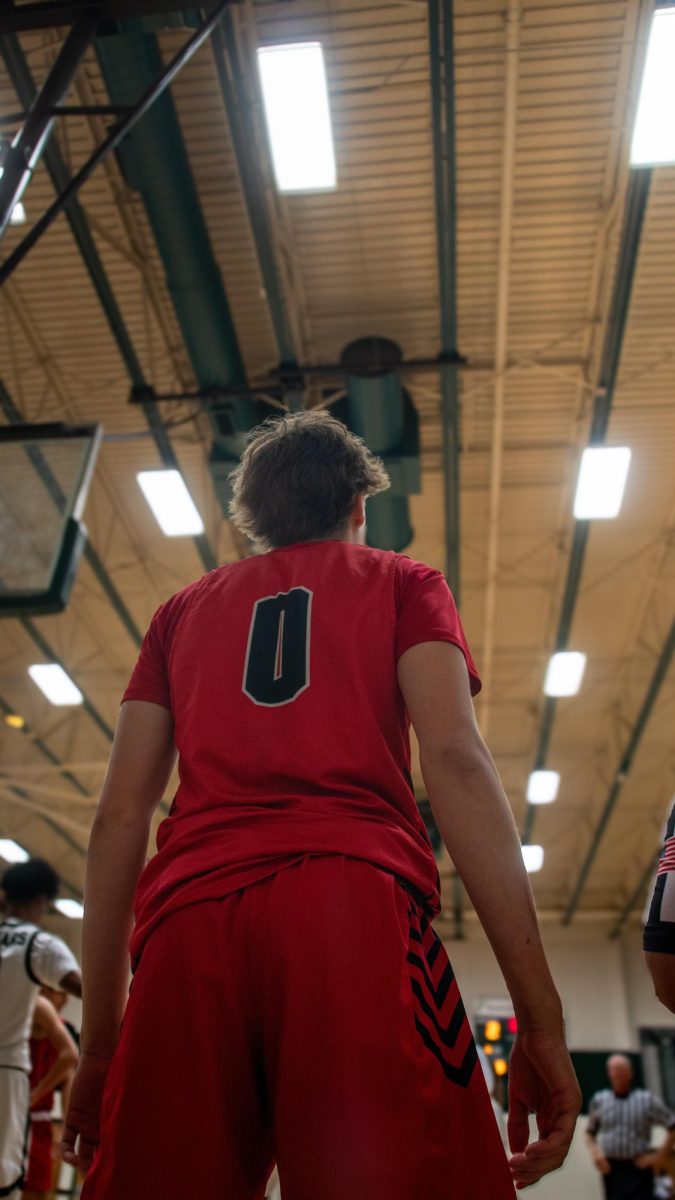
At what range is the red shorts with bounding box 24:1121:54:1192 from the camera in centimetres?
429

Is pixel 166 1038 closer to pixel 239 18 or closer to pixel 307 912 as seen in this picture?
pixel 307 912

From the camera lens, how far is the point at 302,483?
1.92 meters

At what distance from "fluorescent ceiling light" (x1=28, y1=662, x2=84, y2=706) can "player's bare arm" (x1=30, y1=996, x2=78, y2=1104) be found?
8928 millimetres

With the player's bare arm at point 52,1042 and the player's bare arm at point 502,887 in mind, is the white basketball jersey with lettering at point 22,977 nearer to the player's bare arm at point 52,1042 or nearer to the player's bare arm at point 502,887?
the player's bare arm at point 52,1042

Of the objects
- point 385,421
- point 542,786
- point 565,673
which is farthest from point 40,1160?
point 542,786

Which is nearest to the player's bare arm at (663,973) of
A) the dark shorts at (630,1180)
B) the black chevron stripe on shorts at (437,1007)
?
the black chevron stripe on shorts at (437,1007)

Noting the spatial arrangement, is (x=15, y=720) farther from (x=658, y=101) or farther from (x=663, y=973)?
(x=663, y=973)

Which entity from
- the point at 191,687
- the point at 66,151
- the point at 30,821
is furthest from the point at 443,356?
the point at 30,821

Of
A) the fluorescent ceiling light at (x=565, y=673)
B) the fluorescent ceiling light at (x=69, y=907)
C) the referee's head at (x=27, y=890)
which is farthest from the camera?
the fluorescent ceiling light at (x=69, y=907)

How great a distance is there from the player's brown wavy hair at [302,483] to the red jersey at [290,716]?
0.27 feet

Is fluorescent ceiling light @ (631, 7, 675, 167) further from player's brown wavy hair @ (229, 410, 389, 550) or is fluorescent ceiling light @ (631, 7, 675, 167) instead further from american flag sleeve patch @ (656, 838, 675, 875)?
american flag sleeve patch @ (656, 838, 675, 875)

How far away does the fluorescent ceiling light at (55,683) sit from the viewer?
1329 cm

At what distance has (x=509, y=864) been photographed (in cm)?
141

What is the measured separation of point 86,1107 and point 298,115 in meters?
6.81
